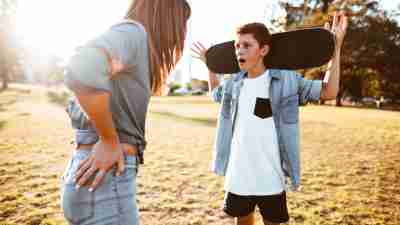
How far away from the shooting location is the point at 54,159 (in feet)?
22.6

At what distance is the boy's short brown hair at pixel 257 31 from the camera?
8.88 feet

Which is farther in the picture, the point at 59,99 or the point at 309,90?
the point at 59,99

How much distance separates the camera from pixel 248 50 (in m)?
2.70

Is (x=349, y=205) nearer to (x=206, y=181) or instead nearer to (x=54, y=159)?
(x=206, y=181)

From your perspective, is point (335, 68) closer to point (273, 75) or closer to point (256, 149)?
point (273, 75)

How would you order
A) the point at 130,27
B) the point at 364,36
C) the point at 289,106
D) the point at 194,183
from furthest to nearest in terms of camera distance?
1. the point at 364,36
2. the point at 194,183
3. the point at 289,106
4. the point at 130,27

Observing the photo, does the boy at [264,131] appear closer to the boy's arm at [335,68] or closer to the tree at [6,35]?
the boy's arm at [335,68]

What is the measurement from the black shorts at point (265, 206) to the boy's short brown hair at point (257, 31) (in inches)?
51.0

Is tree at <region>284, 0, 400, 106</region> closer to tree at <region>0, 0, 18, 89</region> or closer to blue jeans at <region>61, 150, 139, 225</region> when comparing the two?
blue jeans at <region>61, 150, 139, 225</region>

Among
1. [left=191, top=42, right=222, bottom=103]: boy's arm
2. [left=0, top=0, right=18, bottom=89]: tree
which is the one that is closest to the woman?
[left=191, top=42, right=222, bottom=103]: boy's arm

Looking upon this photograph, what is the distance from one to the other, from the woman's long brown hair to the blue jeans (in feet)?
1.48

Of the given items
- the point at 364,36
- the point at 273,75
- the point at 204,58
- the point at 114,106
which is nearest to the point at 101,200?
the point at 114,106

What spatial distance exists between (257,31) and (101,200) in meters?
1.94

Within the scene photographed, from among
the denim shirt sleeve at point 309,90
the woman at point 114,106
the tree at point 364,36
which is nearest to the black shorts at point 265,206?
the denim shirt sleeve at point 309,90
